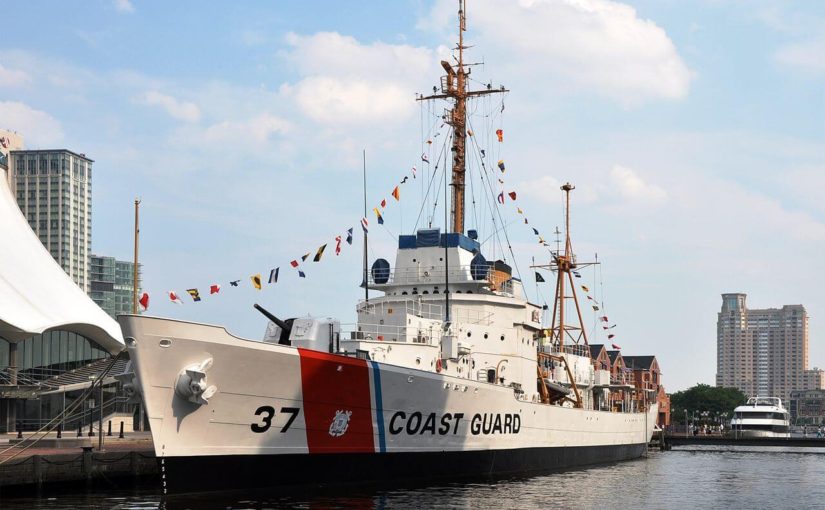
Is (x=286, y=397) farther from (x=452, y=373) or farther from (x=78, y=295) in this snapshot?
(x=78, y=295)

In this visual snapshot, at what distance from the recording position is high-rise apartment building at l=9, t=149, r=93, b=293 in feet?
507

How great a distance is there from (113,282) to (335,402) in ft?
457

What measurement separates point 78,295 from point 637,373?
55488 millimetres

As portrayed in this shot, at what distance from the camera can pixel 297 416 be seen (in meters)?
23.1

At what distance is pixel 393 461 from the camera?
25672 mm

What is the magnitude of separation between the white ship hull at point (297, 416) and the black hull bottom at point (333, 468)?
0.03 m

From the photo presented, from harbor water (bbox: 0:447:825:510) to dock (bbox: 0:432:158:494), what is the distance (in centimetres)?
57

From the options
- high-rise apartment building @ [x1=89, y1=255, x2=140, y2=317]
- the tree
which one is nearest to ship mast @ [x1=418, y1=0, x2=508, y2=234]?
the tree

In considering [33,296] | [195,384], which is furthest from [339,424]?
[33,296]

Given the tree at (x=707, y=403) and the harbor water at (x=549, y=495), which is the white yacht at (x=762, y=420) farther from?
the harbor water at (x=549, y=495)

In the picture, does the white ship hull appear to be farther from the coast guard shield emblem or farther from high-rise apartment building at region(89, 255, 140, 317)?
high-rise apartment building at region(89, 255, 140, 317)

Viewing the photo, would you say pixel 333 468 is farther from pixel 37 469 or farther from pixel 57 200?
pixel 57 200

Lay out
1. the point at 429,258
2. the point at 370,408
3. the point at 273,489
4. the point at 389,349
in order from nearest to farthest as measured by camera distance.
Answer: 1. the point at 273,489
2. the point at 370,408
3. the point at 389,349
4. the point at 429,258

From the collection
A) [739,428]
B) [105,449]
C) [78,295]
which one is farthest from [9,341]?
[739,428]
